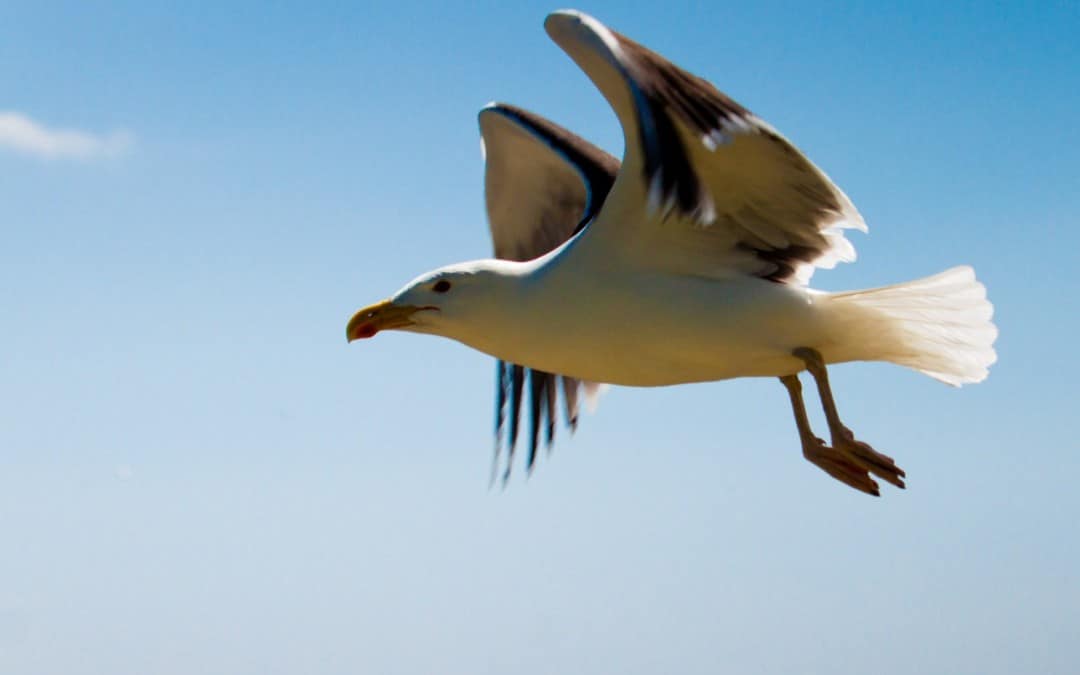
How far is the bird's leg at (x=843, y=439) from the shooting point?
608cm

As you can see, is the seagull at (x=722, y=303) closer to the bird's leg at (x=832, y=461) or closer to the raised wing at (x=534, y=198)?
the bird's leg at (x=832, y=461)

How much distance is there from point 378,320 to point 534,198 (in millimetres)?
2053

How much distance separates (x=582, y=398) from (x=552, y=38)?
2771mm

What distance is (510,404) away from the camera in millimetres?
8031

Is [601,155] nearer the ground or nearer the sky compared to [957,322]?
nearer the sky

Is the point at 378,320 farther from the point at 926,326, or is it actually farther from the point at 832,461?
the point at 926,326

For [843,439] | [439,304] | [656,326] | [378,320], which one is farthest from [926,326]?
[378,320]

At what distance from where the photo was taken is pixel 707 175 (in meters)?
5.83

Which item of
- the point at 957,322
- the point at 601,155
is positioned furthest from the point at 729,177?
the point at 601,155

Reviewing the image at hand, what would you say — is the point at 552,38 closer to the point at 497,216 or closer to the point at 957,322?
the point at 957,322

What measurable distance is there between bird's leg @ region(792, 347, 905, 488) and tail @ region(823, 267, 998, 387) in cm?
16

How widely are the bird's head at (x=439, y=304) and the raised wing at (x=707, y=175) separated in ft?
2.03

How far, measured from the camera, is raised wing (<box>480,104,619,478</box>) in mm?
7758

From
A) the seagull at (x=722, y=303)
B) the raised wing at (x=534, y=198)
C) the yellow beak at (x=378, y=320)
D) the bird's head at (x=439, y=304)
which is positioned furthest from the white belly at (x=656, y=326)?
the raised wing at (x=534, y=198)
